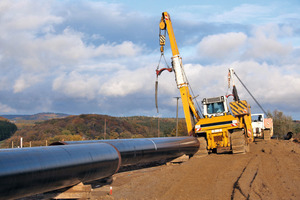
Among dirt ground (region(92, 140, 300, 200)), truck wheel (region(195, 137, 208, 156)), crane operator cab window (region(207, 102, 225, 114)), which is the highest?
crane operator cab window (region(207, 102, 225, 114))

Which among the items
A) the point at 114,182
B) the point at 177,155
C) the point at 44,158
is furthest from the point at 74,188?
the point at 177,155

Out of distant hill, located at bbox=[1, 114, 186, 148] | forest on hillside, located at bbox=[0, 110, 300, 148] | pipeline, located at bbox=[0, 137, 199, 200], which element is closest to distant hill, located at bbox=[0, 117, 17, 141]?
forest on hillside, located at bbox=[0, 110, 300, 148]

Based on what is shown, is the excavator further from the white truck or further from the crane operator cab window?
the white truck

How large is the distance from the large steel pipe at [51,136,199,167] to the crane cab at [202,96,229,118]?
226 cm

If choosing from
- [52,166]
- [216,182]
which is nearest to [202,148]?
[216,182]

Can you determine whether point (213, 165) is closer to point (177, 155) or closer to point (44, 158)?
point (177, 155)

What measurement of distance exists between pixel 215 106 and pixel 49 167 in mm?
12993

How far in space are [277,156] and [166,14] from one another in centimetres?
1069

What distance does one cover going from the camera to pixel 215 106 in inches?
724

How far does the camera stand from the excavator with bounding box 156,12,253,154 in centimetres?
1661

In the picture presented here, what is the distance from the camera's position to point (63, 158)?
7488 millimetres

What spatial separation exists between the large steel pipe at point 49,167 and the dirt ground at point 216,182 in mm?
870

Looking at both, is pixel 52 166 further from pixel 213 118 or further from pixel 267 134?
pixel 267 134

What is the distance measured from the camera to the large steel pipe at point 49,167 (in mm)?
6076
